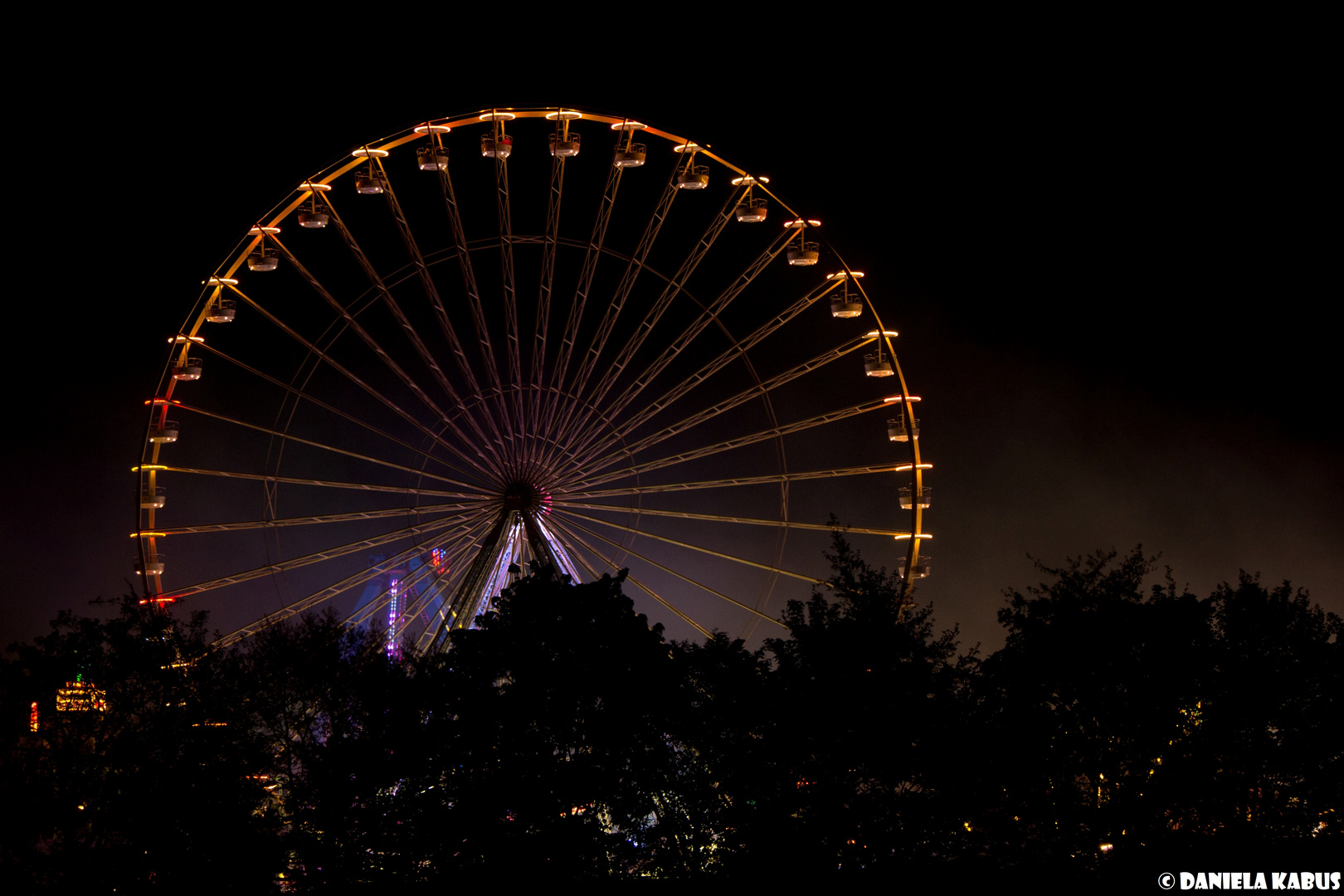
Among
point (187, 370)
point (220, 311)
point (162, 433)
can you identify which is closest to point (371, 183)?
point (220, 311)

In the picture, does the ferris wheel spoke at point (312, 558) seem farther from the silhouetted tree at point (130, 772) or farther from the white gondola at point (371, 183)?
the white gondola at point (371, 183)

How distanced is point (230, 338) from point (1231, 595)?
39344 millimetres

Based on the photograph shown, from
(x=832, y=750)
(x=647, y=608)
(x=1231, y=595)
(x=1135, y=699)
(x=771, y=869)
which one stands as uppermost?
(x=647, y=608)

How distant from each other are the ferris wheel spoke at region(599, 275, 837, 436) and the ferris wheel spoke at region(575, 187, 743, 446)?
2.07 feet

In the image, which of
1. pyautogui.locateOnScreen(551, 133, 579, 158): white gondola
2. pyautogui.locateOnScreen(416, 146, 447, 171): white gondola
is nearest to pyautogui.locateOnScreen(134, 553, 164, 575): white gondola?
pyautogui.locateOnScreen(416, 146, 447, 171): white gondola

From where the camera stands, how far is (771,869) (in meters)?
16.9

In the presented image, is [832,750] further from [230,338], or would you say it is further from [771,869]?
[230,338]

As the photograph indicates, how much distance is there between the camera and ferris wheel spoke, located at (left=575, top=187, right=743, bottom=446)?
2692cm

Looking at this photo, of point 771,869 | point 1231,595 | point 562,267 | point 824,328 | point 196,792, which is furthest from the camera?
point 562,267

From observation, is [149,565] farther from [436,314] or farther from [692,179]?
[692,179]

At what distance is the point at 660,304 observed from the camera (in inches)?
1081

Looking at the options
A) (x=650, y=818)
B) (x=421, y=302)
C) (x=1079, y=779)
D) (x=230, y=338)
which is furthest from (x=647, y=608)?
(x=1079, y=779)

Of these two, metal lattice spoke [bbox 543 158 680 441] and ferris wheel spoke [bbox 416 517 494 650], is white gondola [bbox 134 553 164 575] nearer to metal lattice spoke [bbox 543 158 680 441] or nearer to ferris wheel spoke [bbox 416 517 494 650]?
ferris wheel spoke [bbox 416 517 494 650]

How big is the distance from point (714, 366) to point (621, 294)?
2.77 meters
